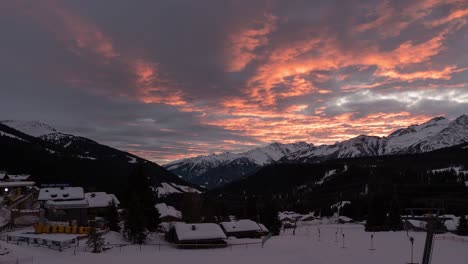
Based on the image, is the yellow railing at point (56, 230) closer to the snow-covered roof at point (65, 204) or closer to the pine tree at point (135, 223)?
the pine tree at point (135, 223)

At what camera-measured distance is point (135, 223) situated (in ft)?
185

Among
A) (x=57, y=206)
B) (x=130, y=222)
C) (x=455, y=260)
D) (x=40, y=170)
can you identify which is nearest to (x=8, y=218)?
(x=57, y=206)

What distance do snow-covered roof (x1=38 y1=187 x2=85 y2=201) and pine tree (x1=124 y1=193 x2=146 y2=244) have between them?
77.9 feet

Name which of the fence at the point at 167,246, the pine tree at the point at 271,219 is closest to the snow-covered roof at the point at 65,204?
the fence at the point at 167,246

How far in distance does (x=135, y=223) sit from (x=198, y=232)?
30.2ft

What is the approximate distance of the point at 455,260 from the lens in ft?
157

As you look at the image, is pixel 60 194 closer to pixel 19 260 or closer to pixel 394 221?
pixel 19 260

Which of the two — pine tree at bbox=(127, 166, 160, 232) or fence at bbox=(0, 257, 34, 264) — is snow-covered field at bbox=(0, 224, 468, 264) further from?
pine tree at bbox=(127, 166, 160, 232)

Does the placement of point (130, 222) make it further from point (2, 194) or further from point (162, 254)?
point (2, 194)

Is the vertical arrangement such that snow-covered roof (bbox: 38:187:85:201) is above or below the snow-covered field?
above

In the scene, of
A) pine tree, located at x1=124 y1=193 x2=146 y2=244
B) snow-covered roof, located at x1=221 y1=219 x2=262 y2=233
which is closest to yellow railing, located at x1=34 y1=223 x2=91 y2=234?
pine tree, located at x1=124 y1=193 x2=146 y2=244

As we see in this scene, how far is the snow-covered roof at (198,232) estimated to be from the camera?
57.4 meters

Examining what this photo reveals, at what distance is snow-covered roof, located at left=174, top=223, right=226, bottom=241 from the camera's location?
57356 mm

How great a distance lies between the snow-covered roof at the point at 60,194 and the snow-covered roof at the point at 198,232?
26.0 meters
